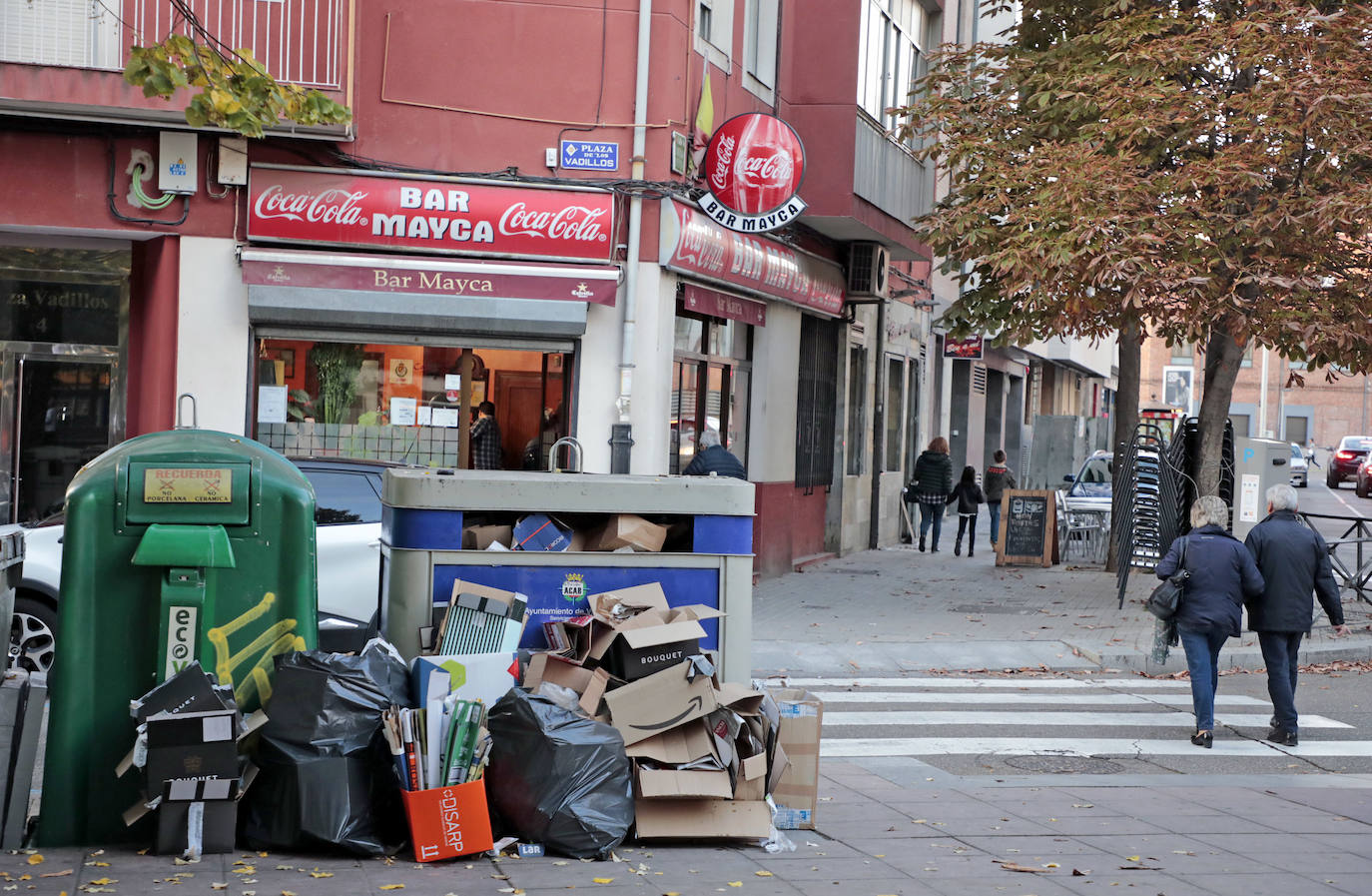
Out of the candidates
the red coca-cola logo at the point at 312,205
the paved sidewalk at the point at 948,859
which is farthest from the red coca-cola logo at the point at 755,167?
the paved sidewalk at the point at 948,859

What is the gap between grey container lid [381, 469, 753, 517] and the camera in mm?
6340

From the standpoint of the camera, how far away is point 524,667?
20.7 feet

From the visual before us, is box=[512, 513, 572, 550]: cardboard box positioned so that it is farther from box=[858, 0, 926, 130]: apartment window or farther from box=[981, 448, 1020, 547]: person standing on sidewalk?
box=[981, 448, 1020, 547]: person standing on sidewalk

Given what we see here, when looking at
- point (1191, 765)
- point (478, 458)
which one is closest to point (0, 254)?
point (478, 458)

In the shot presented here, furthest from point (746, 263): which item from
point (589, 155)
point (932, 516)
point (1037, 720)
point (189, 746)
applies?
point (189, 746)

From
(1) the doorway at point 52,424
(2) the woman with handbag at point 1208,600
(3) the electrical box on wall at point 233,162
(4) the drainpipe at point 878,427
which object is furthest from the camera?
(4) the drainpipe at point 878,427

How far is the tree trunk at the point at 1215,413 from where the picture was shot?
16.2 m

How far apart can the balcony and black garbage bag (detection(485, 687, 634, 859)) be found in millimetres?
8798

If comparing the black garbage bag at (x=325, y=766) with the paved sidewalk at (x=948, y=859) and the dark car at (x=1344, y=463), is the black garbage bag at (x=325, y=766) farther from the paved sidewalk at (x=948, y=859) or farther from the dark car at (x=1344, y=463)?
the dark car at (x=1344, y=463)

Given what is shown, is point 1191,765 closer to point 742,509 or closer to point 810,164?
point 742,509

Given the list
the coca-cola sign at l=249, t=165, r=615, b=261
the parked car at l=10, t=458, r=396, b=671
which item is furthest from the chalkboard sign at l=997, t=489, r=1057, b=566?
the parked car at l=10, t=458, r=396, b=671

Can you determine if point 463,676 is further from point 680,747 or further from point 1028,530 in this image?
point 1028,530

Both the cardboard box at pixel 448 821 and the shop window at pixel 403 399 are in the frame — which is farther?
the shop window at pixel 403 399

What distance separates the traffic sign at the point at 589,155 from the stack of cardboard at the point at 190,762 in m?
9.49
